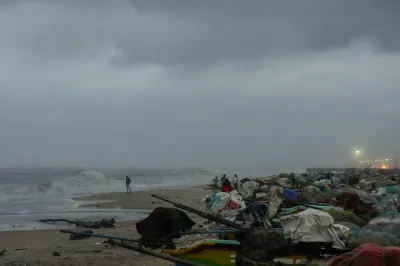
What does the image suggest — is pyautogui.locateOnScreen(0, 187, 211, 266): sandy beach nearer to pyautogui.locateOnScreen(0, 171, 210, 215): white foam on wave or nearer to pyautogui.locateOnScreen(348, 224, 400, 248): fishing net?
pyautogui.locateOnScreen(348, 224, 400, 248): fishing net

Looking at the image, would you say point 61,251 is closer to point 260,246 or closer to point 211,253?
point 211,253

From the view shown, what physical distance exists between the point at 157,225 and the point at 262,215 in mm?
3011

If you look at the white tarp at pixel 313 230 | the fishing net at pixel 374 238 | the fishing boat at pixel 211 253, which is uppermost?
the white tarp at pixel 313 230

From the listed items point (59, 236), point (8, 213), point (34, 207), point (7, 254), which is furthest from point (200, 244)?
point (34, 207)

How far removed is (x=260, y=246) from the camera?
7.54 m

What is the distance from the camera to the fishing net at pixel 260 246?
7379 mm

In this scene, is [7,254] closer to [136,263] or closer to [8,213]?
[136,263]

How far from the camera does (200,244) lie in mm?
8031

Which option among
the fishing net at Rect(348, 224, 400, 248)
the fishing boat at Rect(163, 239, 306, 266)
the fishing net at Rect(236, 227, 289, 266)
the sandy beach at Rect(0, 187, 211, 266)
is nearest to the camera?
the fishing net at Rect(236, 227, 289, 266)

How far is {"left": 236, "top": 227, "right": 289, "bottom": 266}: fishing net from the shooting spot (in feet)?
24.2

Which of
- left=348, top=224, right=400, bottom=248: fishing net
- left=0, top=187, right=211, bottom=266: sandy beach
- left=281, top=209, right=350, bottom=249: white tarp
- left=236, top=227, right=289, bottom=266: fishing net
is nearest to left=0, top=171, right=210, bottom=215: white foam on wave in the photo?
left=0, top=187, right=211, bottom=266: sandy beach

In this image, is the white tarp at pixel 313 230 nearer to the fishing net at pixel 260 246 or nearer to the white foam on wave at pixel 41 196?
the fishing net at pixel 260 246

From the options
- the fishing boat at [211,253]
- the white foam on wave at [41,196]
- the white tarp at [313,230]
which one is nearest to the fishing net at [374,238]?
the white tarp at [313,230]

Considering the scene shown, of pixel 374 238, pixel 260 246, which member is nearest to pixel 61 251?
pixel 260 246
